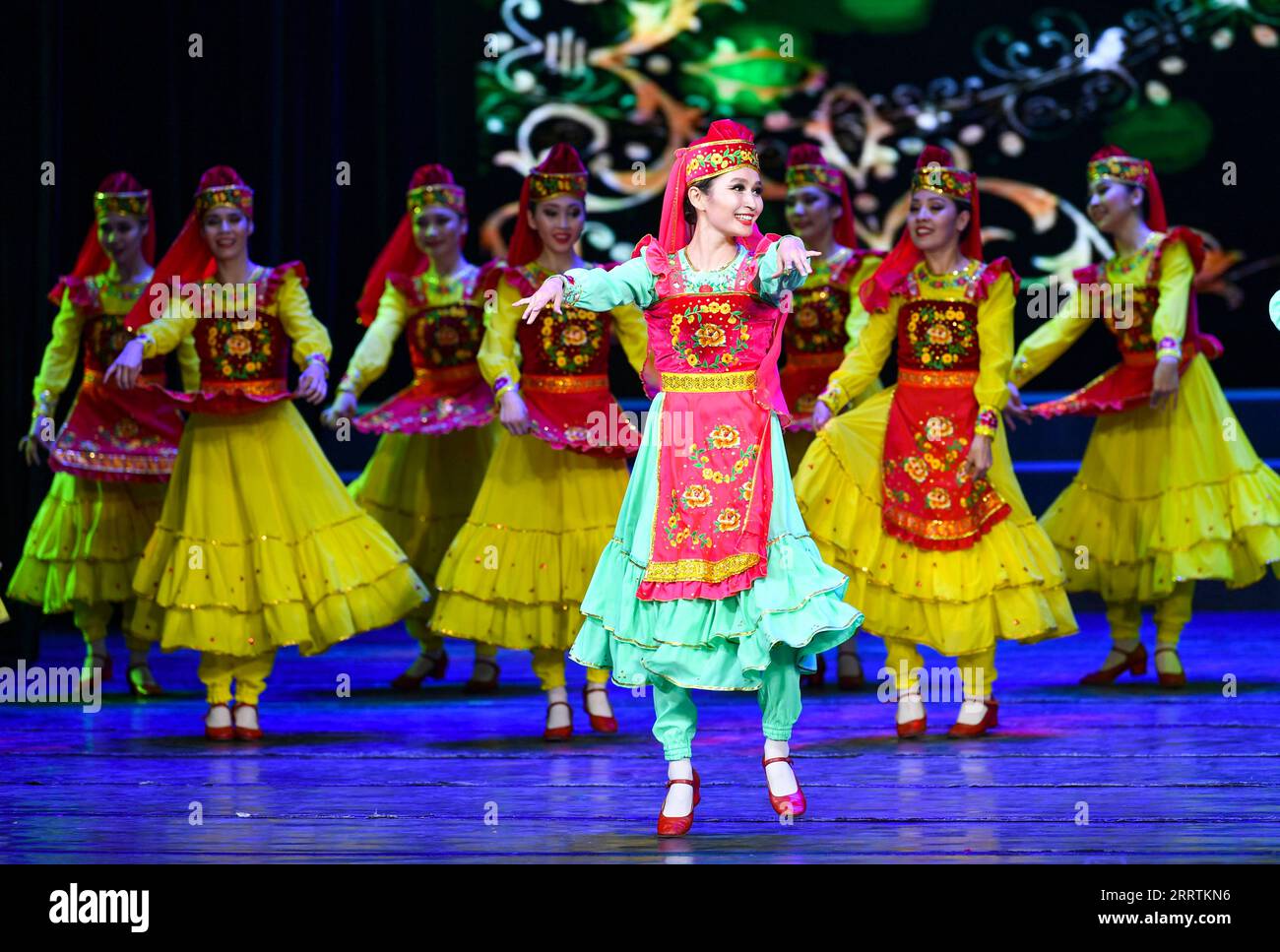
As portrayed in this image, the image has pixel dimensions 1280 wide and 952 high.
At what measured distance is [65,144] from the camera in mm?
7832

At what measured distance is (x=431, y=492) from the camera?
668 cm

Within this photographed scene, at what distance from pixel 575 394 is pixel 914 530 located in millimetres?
986

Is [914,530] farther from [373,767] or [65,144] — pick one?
[65,144]

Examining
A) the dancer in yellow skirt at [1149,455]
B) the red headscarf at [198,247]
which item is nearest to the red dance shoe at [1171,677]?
the dancer in yellow skirt at [1149,455]

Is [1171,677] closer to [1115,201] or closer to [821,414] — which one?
[1115,201]

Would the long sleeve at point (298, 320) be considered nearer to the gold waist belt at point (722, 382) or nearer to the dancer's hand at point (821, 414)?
the dancer's hand at point (821, 414)

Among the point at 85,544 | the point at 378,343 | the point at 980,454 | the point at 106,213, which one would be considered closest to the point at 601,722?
the point at 980,454

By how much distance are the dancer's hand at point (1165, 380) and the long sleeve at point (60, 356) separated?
3.30m

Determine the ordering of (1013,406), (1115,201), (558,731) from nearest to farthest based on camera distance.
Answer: (558,731) → (1013,406) → (1115,201)

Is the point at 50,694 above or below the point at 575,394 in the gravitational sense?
below

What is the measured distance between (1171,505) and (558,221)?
6.93 feet

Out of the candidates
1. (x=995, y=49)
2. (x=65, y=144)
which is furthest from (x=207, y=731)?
(x=995, y=49)

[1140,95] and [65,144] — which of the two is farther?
[1140,95]

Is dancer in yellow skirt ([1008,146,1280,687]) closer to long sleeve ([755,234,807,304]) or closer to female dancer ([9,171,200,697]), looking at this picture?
long sleeve ([755,234,807,304])
